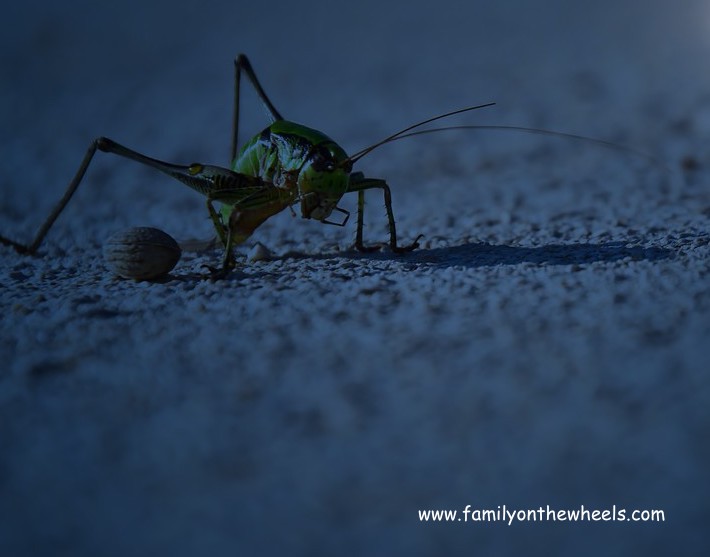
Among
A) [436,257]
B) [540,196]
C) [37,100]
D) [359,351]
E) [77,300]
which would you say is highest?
[37,100]

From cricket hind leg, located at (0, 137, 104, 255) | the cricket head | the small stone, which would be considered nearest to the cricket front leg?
the cricket head

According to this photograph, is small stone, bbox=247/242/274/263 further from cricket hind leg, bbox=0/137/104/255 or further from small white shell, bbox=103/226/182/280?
cricket hind leg, bbox=0/137/104/255

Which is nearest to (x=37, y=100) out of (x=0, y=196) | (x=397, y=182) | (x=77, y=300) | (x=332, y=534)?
(x=0, y=196)

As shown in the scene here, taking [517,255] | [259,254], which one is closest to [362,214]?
[259,254]

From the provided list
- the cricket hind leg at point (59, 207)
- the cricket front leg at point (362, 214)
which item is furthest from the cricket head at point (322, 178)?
the cricket hind leg at point (59, 207)

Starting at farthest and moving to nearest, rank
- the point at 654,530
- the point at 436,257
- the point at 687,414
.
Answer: the point at 436,257 → the point at 687,414 → the point at 654,530

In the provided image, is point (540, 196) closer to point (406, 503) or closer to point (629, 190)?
point (629, 190)
